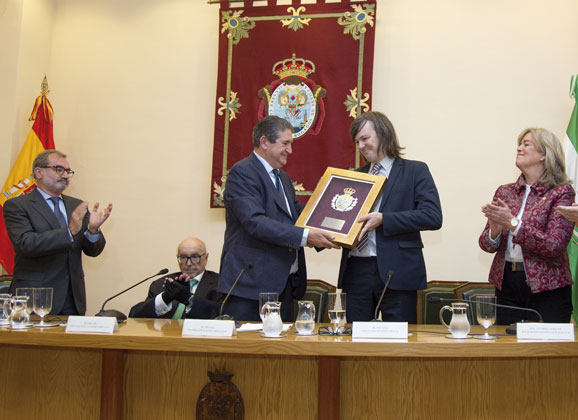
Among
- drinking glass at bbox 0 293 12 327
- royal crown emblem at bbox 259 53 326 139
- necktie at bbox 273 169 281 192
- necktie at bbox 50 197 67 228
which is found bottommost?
drinking glass at bbox 0 293 12 327

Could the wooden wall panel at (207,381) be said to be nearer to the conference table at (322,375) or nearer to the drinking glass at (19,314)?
the conference table at (322,375)

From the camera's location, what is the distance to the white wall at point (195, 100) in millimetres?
4727

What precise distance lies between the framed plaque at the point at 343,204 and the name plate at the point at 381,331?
26.2 inches

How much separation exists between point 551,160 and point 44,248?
2593 mm

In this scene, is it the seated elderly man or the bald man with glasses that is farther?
the bald man with glasses

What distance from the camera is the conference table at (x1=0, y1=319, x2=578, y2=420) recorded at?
82.2 inches

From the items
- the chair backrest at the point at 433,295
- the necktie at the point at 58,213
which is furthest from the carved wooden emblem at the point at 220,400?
the chair backrest at the point at 433,295

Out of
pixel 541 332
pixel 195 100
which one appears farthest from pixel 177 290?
pixel 195 100

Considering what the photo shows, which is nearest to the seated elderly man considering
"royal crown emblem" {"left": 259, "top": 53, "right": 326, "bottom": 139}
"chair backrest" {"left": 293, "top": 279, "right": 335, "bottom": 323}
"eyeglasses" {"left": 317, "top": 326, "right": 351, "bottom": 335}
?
"chair backrest" {"left": 293, "top": 279, "right": 335, "bottom": 323}

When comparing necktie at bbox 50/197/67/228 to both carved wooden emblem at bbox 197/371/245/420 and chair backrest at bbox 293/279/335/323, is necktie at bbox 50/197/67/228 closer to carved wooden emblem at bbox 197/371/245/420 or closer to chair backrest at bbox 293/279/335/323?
chair backrest at bbox 293/279/335/323

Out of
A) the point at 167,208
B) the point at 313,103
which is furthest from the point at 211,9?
the point at 167,208

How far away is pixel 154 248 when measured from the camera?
17.1ft

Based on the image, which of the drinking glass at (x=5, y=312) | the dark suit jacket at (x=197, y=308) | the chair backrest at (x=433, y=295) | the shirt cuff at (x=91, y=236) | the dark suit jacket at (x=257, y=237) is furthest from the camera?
the chair backrest at (x=433, y=295)

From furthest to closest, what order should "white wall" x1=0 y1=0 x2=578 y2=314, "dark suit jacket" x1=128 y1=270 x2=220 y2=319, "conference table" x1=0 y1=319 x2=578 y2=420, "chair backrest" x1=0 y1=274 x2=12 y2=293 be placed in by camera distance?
"white wall" x1=0 y1=0 x2=578 y2=314 < "chair backrest" x1=0 y1=274 x2=12 y2=293 < "dark suit jacket" x1=128 y1=270 x2=220 y2=319 < "conference table" x1=0 y1=319 x2=578 y2=420
